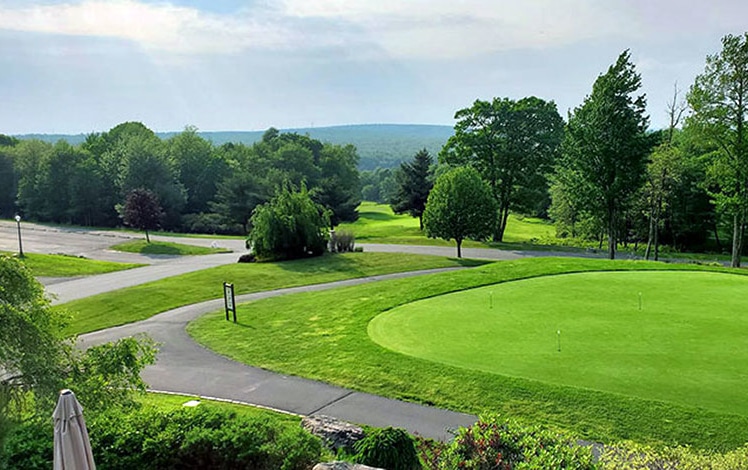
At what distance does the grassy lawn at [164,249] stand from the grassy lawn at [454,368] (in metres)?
25.6

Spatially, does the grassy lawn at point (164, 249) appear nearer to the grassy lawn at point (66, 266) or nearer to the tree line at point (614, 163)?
the grassy lawn at point (66, 266)

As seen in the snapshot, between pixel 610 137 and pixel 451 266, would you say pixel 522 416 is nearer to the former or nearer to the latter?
pixel 451 266

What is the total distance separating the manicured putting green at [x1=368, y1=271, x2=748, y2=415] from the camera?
1044 cm

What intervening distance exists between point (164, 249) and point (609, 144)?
120 feet

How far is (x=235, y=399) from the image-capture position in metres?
12.4

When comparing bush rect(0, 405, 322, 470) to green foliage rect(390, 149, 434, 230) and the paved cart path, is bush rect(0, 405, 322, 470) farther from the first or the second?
green foliage rect(390, 149, 434, 230)

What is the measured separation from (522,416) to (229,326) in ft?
39.2

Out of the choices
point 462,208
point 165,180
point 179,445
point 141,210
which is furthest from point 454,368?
point 165,180

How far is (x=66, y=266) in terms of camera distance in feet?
117

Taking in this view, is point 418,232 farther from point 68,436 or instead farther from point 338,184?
point 68,436

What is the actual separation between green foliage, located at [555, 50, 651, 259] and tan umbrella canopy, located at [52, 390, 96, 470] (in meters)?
33.4

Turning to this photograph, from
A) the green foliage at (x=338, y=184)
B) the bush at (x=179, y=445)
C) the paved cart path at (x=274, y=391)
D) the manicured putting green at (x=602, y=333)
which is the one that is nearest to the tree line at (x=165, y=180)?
the green foliage at (x=338, y=184)

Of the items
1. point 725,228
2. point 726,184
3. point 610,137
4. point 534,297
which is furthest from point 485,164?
point 534,297

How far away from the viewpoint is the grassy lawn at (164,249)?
4541 centimetres
